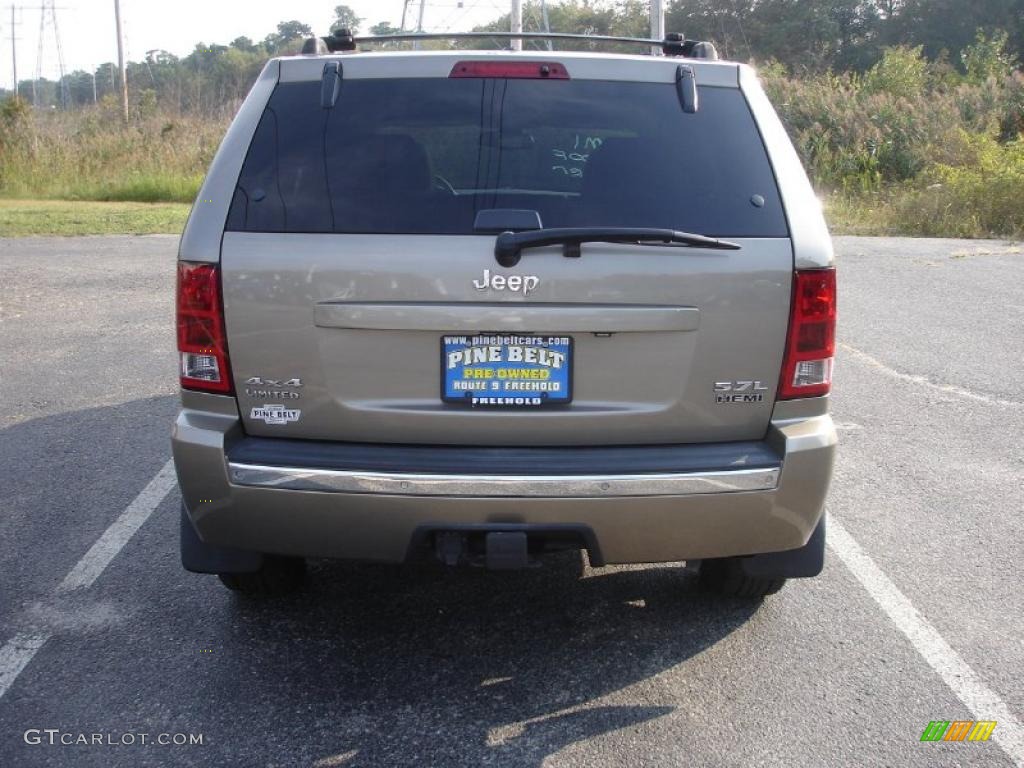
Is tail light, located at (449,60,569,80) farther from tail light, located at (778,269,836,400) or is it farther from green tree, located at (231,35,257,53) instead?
green tree, located at (231,35,257,53)

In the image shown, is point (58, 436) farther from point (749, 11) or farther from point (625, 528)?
point (749, 11)

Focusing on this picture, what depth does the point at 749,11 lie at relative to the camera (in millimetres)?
59188

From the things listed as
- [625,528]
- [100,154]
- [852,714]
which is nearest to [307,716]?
[625,528]

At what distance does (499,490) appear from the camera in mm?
3043

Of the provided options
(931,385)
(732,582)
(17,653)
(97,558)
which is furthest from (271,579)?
(931,385)

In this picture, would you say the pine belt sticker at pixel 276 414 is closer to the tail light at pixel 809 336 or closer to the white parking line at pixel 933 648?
the tail light at pixel 809 336

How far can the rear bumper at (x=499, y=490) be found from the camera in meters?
3.05

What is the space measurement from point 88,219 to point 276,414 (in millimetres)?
15398

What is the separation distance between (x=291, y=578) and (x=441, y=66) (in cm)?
192

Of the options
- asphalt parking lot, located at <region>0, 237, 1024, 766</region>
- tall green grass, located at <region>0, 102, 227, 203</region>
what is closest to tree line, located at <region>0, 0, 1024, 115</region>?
tall green grass, located at <region>0, 102, 227, 203</region>

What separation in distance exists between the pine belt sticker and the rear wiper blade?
0.77 m

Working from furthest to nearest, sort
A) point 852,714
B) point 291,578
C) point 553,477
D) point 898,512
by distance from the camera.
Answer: point 898,512
point 291,578
point 852,714
point 553,477

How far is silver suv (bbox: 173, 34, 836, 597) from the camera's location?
3.06 metres
